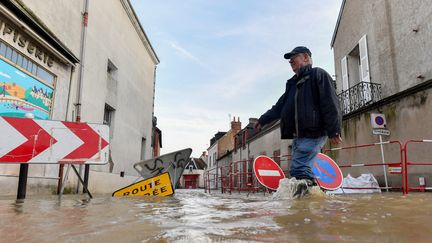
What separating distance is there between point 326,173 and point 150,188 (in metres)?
3.20

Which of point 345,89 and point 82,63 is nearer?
point 82,63

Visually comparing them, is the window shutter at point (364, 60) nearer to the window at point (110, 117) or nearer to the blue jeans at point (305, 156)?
the window at point (110, 117)

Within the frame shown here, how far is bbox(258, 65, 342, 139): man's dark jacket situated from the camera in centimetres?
441

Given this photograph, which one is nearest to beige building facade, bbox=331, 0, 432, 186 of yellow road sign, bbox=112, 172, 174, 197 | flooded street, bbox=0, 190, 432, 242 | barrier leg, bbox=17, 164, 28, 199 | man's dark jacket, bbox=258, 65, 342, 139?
man's dark jacket, bbox=258, 65, 342, 139

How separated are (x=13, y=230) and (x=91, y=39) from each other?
937 cm

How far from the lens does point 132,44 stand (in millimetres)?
15648

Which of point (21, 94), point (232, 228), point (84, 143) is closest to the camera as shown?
point (232, 228)

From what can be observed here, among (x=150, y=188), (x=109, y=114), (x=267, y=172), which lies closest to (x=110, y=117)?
(x=109, y=114)

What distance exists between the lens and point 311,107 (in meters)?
4.54

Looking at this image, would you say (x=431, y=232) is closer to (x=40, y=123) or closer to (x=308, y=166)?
(x=308, y=166)

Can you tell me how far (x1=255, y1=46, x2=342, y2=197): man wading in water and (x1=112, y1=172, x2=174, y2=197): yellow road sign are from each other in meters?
2.63

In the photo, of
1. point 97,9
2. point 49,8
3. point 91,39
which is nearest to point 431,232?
point 49,8

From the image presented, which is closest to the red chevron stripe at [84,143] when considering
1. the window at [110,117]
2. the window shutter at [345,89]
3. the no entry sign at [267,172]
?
the no entry sign at [267,172]

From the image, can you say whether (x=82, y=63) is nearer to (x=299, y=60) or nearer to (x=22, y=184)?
(x=22, y=184)
